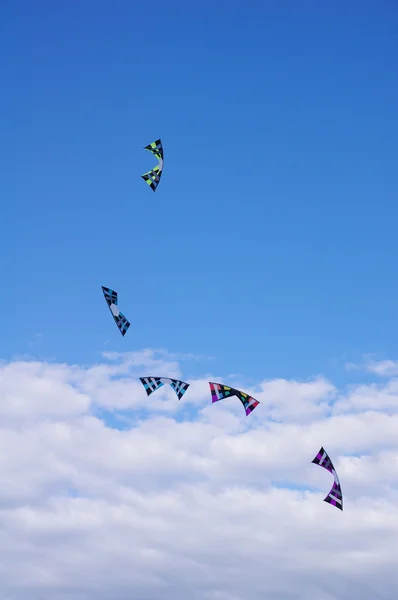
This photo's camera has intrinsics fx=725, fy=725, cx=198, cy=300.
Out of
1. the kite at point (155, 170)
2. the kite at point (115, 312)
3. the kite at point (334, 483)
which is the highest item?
the kite at point (155, 170)

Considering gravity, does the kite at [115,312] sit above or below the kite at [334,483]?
above

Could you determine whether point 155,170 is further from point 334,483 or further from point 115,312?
point 334,483

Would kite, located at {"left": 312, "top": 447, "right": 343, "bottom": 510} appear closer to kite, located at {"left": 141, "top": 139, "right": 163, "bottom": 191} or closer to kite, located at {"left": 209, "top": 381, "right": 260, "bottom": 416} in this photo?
kite, located at {"left": 209, "top": 381, "right": 260, "bottom": 416}

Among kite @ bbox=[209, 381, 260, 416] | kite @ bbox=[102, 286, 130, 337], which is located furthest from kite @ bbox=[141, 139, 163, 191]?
kite @ bbox=[209, 381, 260, 416]

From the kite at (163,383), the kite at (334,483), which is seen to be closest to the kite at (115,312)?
the kite at (163,383)

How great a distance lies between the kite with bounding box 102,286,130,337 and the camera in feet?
188

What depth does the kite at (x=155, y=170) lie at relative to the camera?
5491 centimetres

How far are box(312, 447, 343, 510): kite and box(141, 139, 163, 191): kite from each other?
80.4 ft

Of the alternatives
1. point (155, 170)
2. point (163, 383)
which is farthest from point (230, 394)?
point (155, 170)

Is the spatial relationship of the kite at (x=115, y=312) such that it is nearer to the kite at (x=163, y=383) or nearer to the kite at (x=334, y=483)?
the kite at (x=163, y=383)

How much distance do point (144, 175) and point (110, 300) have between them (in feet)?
33.8

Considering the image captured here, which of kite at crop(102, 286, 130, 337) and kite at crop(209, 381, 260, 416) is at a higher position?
kite at crop(102, 286, 130, 337)

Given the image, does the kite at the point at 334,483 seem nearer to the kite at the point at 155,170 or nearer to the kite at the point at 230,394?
the kite at the point at 230,394

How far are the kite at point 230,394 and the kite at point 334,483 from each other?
20.9 feet
